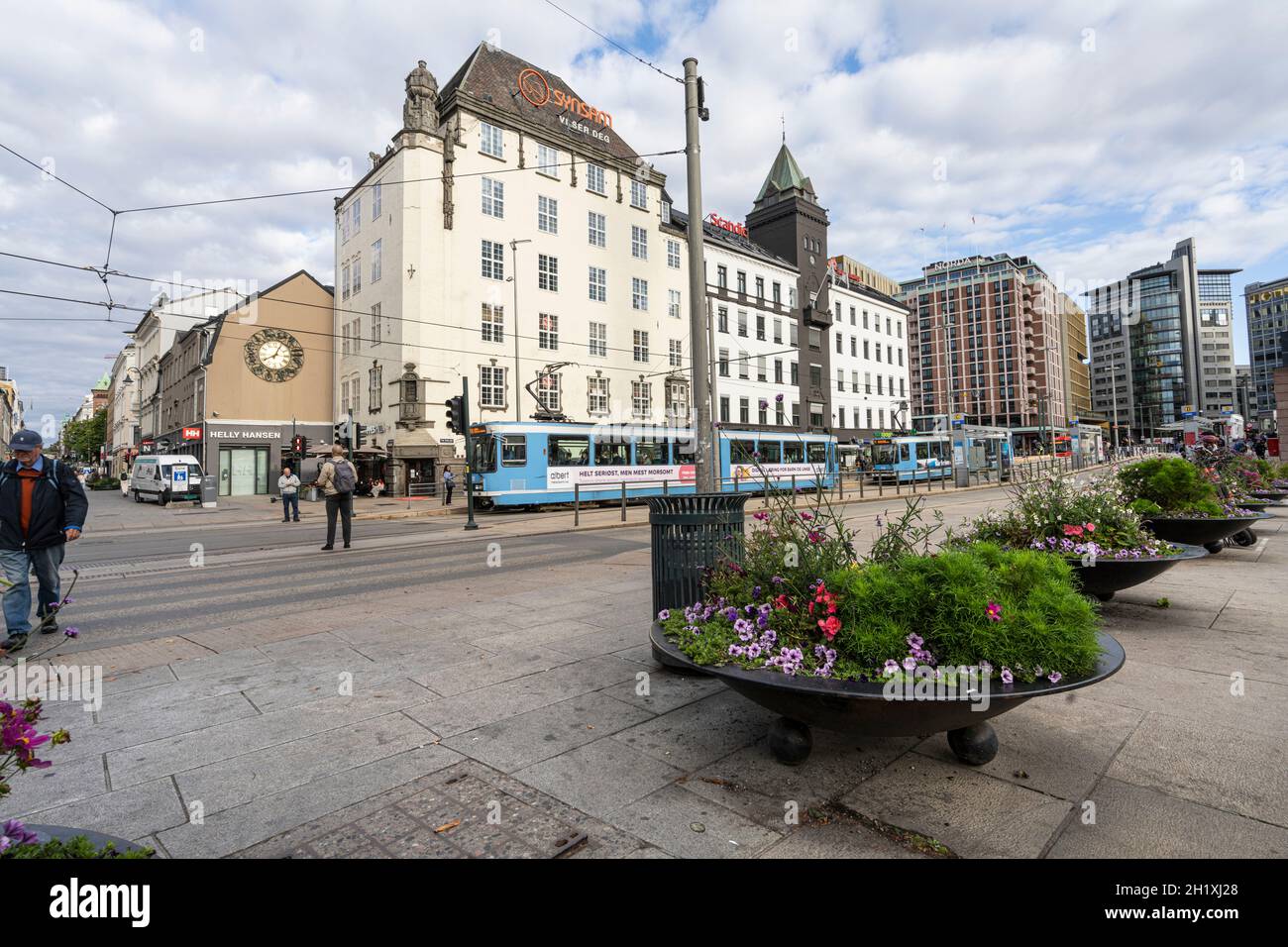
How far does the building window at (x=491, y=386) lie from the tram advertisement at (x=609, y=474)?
12.2 meters

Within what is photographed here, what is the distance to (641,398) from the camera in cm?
4266

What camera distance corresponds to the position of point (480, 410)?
3503cm

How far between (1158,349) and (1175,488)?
17742cm

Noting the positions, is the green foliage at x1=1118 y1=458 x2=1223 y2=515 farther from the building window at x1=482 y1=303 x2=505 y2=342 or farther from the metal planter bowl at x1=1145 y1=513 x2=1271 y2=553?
the building window at x1=482 y1=303 x2=505 y2=342

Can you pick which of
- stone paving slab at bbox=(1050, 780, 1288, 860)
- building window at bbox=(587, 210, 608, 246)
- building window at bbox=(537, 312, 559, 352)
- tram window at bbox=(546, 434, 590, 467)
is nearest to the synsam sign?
building window at bbox=(587, 210, 608, 246)

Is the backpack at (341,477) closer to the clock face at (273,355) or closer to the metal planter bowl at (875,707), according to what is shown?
the metal planter bowl at (875,707)

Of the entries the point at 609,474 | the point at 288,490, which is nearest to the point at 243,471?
the point at 288,490

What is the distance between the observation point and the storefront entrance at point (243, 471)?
3994cm

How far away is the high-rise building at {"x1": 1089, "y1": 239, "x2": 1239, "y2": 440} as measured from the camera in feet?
478

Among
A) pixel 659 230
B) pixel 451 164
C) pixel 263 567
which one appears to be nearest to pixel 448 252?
pixel 451 164

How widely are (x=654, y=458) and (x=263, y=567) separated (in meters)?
18.4

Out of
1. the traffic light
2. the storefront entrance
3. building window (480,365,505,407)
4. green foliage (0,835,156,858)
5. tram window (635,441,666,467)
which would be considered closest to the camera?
green foliage (0,835,156,858)

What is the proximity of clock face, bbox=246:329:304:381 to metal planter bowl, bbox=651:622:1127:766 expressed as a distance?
44791 mm

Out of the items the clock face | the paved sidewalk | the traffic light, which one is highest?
the clock face
